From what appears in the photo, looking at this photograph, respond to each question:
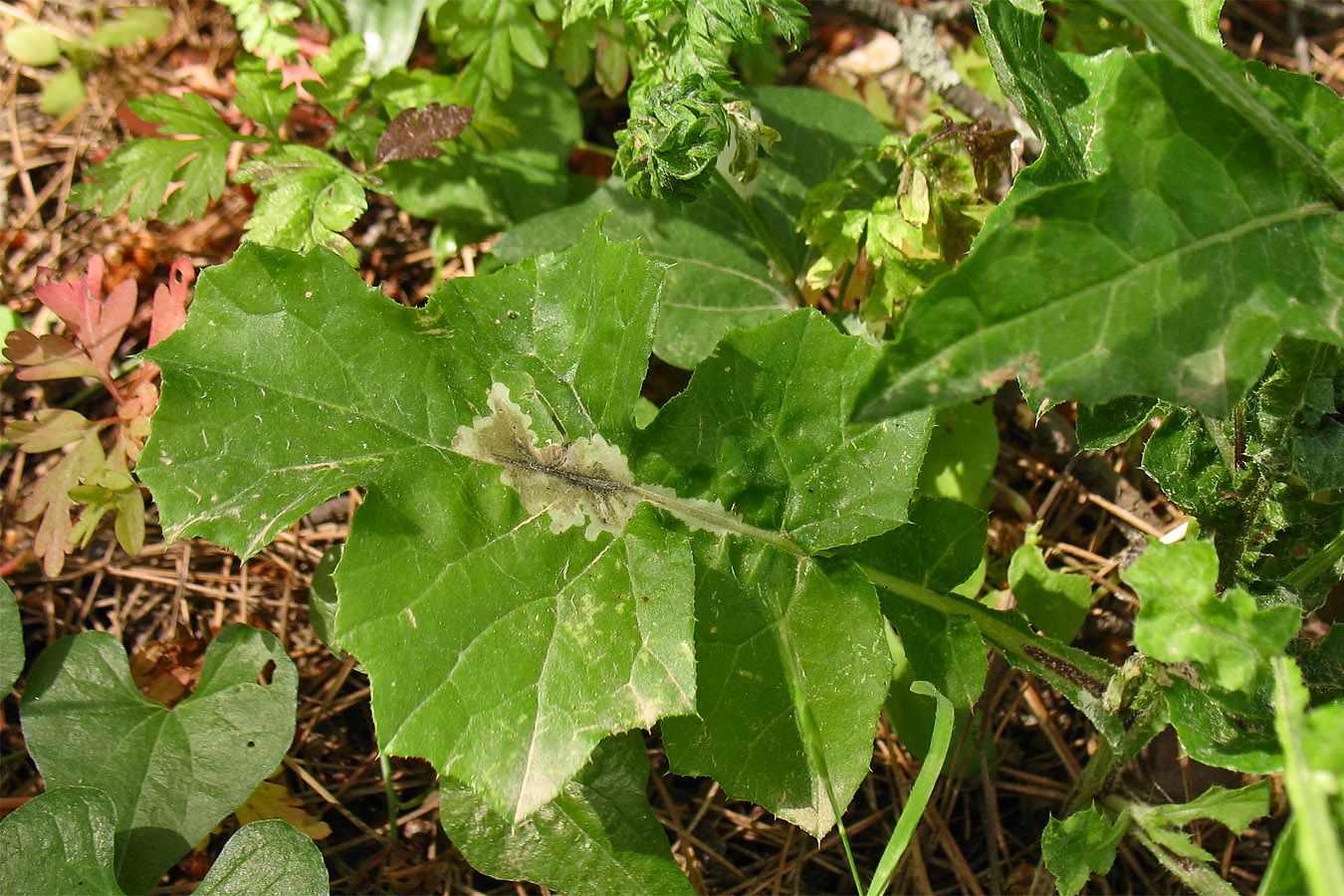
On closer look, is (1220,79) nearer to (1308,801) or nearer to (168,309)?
(1308,801)

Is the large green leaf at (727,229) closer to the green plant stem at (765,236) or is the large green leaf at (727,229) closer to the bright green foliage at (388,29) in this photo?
the green plant stem at (765,236)

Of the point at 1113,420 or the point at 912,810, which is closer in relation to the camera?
the point at 912,810

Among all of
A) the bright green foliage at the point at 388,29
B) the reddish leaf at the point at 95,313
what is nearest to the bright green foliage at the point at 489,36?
the bright green foliage at the point at 388,29

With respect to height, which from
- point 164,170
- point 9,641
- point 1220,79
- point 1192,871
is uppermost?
A: point 1220,79

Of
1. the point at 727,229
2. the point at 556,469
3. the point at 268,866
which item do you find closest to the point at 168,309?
the point at 556,469

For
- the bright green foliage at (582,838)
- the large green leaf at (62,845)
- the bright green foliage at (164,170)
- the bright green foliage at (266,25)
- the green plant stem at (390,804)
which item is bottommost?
the green plant stem at (390,804)

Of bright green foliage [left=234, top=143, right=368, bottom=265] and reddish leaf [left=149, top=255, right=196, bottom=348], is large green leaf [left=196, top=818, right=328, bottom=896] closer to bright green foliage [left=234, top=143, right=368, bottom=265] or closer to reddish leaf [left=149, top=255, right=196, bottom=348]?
reddish leaf [left=149, top=255, right=196, bottom=348]
